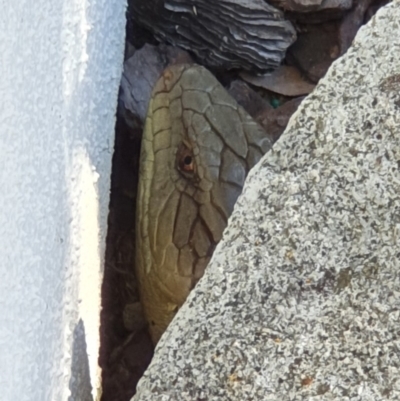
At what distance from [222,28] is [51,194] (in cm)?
72

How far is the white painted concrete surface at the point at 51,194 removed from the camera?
0.93 meters

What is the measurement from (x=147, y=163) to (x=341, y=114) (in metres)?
0.61

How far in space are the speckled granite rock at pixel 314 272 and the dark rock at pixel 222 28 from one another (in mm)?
786

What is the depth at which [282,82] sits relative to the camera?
1.74 meters

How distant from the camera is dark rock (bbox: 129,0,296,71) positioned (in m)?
1.60

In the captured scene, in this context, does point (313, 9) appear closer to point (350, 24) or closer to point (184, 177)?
point (350, 24)

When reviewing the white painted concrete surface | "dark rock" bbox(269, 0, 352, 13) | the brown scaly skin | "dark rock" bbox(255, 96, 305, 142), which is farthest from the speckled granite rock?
"dark rock" bbox(269, 0, 352, 13)

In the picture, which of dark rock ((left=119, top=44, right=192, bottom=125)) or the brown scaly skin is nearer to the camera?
the brown scaly skin

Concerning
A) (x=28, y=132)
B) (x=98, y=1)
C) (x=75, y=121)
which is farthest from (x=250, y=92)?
(x=28, y=132)

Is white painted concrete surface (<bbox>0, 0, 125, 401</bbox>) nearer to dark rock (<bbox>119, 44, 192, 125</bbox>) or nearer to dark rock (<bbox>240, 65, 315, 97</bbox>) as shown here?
dark rock (<bbox>119, 44, 192, 125</bbox>)

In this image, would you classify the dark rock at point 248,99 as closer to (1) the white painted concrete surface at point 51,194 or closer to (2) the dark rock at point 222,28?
(2) the dark rock at point 222,28

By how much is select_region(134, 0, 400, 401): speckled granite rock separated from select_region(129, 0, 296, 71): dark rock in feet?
2.58

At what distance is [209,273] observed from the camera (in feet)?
2.69

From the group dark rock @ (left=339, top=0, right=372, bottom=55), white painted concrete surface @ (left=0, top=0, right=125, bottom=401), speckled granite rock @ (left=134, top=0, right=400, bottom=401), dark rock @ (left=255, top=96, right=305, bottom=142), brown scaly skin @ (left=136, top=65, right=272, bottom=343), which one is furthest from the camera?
dark rock @ (left=339, top=0, right=372, bottom=55)
